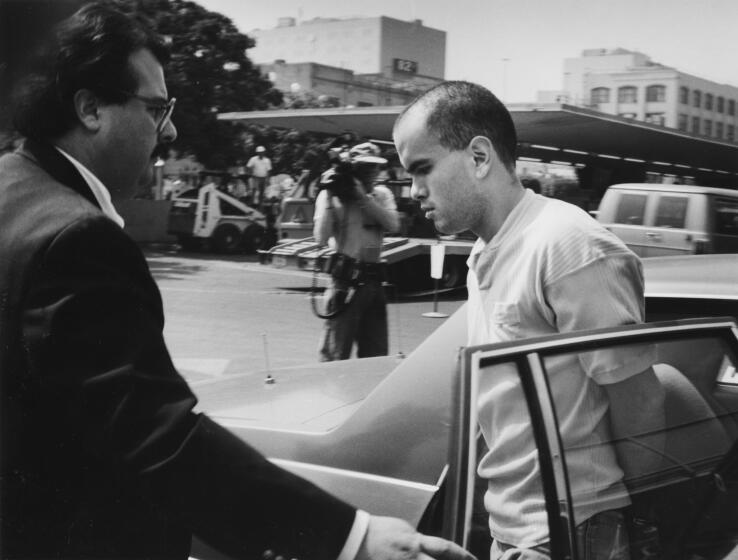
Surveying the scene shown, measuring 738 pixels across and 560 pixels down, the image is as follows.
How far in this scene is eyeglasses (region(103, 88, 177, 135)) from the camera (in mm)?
1532

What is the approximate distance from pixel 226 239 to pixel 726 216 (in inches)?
491

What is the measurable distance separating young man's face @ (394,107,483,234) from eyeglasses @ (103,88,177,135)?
0.60m

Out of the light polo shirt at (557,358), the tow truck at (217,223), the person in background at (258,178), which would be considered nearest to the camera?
the light polo shirt at (557,358)

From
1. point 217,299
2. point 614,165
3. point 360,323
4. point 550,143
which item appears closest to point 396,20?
point 614,165

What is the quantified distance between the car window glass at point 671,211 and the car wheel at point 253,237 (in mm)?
11551

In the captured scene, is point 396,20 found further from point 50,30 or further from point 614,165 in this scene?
point 50,30

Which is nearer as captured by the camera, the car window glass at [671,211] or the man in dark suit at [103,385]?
the man in dark suit at [103,385]

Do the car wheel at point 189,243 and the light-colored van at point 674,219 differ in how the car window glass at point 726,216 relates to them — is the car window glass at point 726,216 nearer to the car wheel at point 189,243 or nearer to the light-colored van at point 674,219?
the light-colored van at point 674,219

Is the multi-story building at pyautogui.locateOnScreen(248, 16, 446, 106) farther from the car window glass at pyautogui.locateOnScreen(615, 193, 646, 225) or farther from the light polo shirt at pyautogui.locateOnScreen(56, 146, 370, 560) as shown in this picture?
the light polo shirt at pyautogui.locateOnScreen(56, 146, 370, 560)

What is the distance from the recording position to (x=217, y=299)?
42.8 ft

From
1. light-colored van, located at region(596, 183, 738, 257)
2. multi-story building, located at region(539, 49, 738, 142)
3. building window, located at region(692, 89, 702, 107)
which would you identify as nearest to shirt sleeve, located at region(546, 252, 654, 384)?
light-colored van, located at region(596, 183, 738, 257)

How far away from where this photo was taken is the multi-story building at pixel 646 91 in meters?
88.5

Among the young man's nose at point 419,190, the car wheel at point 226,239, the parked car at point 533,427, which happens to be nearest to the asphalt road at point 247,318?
the parked car at point 533,427

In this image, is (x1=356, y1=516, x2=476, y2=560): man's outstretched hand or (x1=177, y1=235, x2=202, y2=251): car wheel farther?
(x1=177, y1=235, x2=202, y2=251): car wheel
